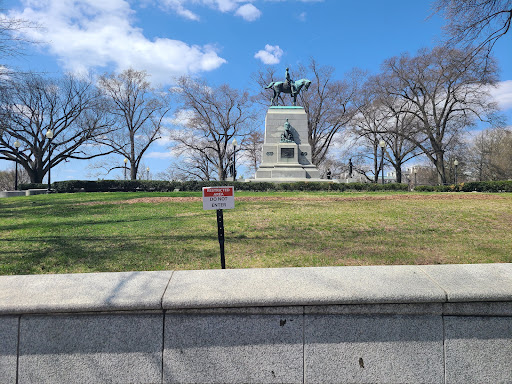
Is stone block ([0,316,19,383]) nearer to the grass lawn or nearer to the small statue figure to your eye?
the grass lawn

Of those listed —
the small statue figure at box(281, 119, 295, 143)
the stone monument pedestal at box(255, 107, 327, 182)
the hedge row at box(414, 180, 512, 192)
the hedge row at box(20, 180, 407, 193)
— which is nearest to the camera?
the hedge row at box(414, 180, 512, 192)

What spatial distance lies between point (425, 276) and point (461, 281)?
272 millimetres

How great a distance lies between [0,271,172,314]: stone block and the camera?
8.25 ft

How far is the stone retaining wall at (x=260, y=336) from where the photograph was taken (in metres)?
2.54

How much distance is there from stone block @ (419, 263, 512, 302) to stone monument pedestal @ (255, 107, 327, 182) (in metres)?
23.8

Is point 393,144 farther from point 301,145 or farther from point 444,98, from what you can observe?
point 301,145

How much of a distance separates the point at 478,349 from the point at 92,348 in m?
3.00

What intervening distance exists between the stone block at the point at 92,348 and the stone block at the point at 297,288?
0.35m

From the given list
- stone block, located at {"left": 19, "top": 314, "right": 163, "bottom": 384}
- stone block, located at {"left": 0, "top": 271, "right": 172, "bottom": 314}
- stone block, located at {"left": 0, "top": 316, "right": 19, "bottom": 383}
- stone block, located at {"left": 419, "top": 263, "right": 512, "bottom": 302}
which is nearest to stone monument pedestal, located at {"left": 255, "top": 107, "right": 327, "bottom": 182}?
stone block, located at {"left": 419, "top": 263, "right": 512, "bottom": 302}

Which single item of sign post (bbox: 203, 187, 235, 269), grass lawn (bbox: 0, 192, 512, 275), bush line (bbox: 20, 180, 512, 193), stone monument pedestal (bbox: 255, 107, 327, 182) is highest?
stone monument pedestal (bbox: 255, 107, 327, 182)

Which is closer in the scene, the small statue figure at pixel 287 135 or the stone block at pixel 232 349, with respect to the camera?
the stone block at pixel 232 349

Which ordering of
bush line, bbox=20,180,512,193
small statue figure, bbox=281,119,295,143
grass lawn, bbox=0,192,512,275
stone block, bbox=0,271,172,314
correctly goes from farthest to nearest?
1. small statue figure, bbox=281,119,295,143
2. bush line, bbox=20,180,512,193
3. grass lawn, bbox=0,192,512,275
4. stone block, bbox=0,271,172,314

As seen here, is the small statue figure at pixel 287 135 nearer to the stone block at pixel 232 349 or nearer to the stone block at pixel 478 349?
the stone block at pixel 478 349

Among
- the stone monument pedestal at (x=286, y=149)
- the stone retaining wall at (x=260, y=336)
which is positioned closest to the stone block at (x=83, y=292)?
the stone retaining wall at (x=260, y=336)
